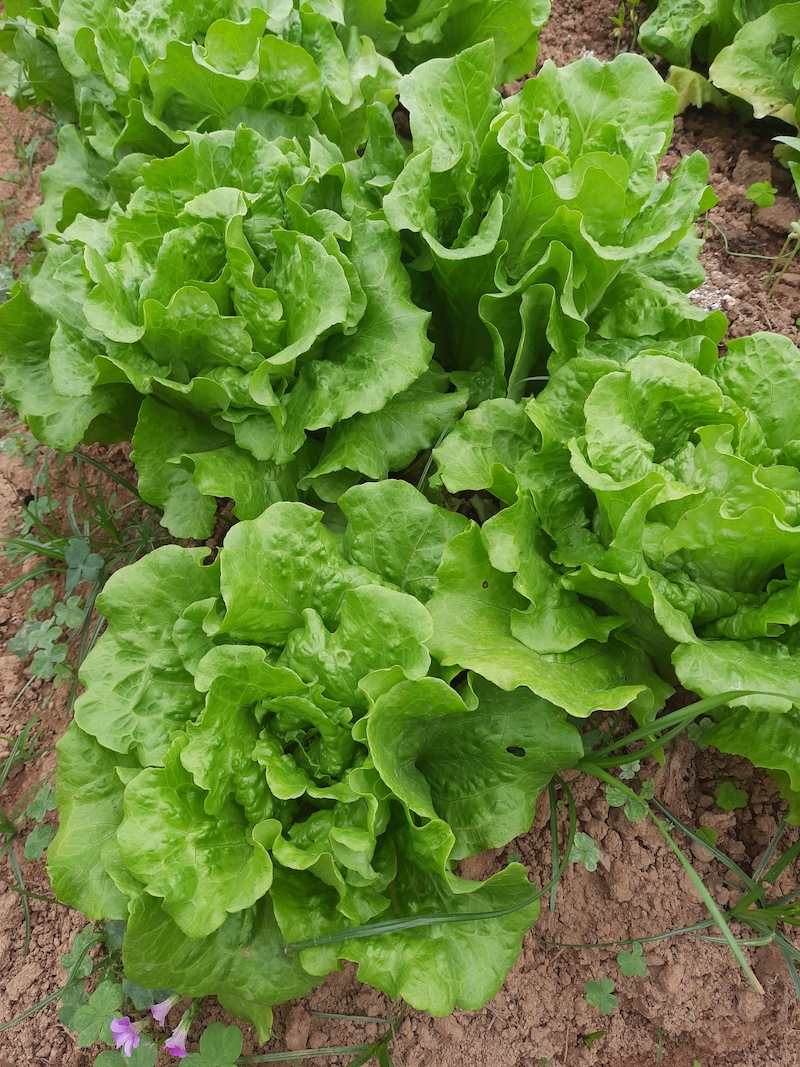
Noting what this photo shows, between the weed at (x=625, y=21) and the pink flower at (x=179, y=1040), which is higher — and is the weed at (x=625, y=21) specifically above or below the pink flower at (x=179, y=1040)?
above

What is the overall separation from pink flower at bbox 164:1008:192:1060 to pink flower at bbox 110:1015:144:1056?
0.27ft

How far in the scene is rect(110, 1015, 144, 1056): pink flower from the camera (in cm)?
199

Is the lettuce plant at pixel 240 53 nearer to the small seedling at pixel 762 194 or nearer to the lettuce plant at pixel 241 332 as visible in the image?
the lettuce plant at pixel 241 332

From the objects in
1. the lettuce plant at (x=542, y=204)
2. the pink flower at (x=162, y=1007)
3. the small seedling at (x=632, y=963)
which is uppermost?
the lettuce plant at (x=542, y=204)

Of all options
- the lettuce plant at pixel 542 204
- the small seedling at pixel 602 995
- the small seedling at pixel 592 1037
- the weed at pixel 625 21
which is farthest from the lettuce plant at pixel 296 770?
the weed at pixel 625 21

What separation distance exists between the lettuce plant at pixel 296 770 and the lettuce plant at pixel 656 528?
0.19m

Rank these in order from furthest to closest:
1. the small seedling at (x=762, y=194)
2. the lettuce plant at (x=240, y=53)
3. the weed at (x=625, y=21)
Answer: the weed at (x=625, y=21)
the small seedling at (x=762, y=194)
the lettuce plant at (x=240, y=53)

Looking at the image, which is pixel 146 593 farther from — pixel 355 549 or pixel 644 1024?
pixel 644 1024

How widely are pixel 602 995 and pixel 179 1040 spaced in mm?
1127

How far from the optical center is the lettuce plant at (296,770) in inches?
72.3

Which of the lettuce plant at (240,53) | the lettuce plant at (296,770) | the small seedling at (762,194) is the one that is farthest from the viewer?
the small seedling at (762,194)

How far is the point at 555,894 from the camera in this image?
2250 millimetres

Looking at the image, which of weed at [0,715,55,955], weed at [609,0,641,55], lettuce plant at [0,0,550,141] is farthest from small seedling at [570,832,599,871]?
weed at [609,0,641,55]

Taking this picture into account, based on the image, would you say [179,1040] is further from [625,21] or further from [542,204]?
[625,21]
